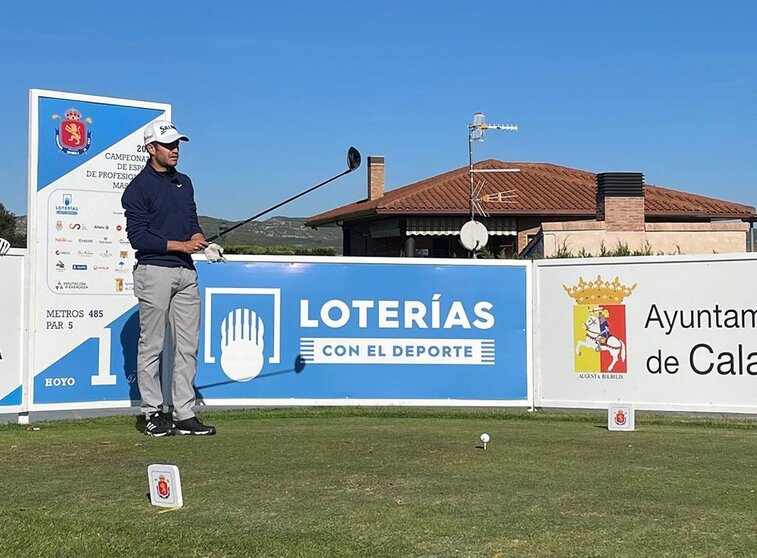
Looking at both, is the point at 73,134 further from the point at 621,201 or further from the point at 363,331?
the point at 621,201

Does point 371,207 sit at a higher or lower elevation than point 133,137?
higher

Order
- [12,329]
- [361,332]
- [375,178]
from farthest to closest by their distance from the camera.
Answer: [375,178] < [361,332] < [12,329]

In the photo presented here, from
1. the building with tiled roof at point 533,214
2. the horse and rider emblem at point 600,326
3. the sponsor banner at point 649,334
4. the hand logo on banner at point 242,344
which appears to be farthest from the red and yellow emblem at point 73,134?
the building with tiled roof at point 533,214

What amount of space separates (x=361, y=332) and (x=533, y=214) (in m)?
29.3

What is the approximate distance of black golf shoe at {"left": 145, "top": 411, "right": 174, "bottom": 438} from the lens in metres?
A: 6.46

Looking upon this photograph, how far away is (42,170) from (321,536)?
574cm

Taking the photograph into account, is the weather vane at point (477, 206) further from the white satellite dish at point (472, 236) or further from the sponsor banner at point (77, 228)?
the sponsor banner at point (77, 228)

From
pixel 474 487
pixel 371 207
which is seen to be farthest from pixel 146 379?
pixel 371 207

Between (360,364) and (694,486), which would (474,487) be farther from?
(360,364)

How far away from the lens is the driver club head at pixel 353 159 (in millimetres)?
10109

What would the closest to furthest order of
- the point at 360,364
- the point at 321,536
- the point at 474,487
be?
the point at 321,536 → the point at 474,487 → the point at 360,364

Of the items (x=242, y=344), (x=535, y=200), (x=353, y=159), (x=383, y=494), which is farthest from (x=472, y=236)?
(x=383, y=494)

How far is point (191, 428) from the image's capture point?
21.3 feet

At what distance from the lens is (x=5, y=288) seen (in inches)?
323
